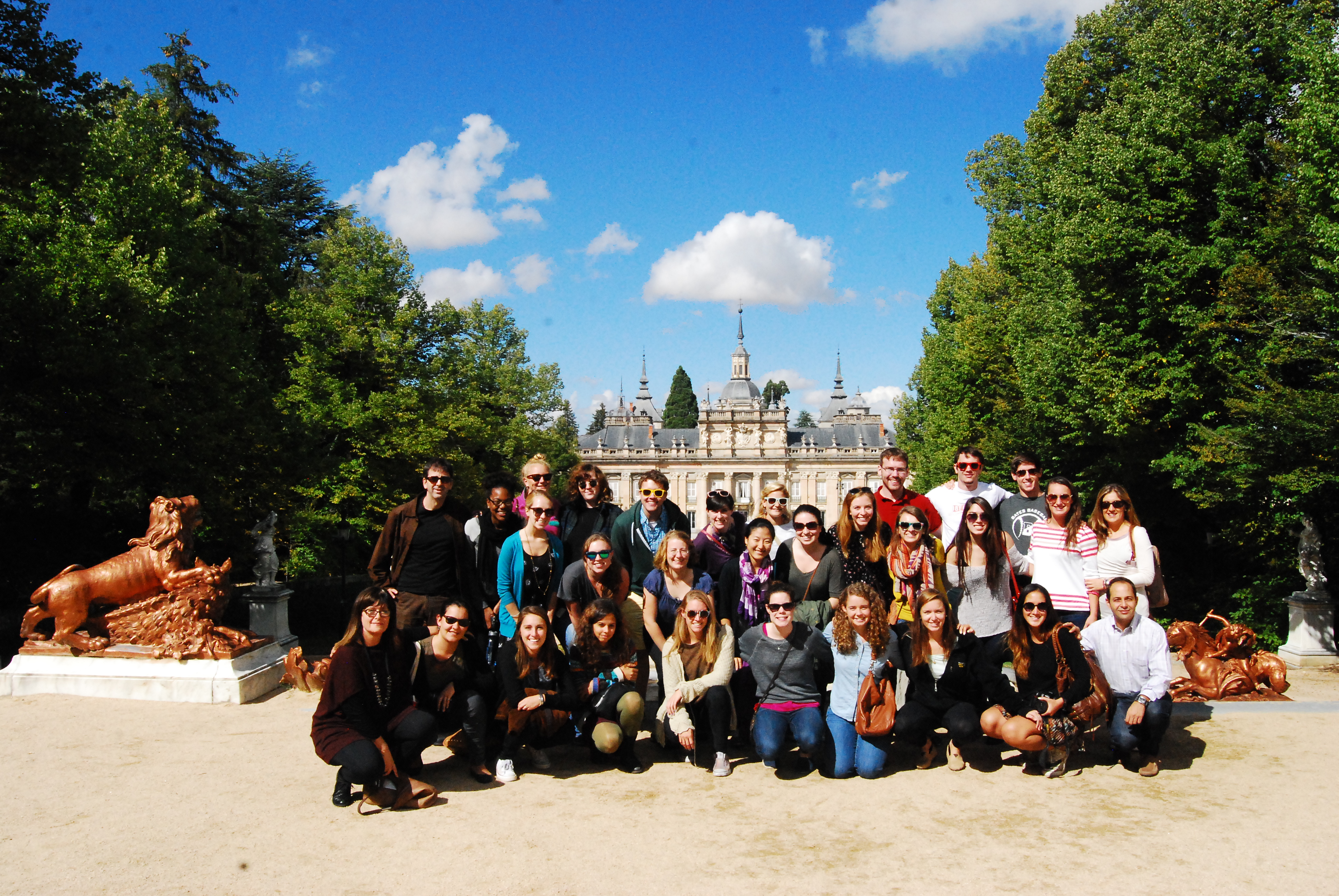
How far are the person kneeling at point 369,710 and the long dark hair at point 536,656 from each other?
0.70 meters

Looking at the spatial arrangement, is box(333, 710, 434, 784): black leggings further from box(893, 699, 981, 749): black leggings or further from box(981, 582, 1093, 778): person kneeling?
box(981, 582, 1093, 778): person kneeling

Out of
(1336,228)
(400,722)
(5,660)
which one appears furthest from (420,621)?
(1336,228)

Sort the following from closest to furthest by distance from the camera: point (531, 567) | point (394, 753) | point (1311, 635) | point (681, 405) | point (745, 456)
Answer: point (394, 753)
point (531, 567)
point (1311, 635)
point (745, 456)
point (681, 405)

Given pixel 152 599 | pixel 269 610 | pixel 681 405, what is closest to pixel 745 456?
pixel 681 405

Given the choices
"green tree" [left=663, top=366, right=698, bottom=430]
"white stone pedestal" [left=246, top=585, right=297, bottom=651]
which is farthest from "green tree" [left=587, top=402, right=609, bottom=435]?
"white stone pedestal" [left=246, top=585, right=297, bottom=651]

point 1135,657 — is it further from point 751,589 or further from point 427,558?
point 427,558

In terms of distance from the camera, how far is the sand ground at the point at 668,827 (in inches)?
168

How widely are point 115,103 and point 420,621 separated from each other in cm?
1835

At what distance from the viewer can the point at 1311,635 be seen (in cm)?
1040

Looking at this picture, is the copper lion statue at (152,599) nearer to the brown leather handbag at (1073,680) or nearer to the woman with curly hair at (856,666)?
the woman with curly hair at (856,666)

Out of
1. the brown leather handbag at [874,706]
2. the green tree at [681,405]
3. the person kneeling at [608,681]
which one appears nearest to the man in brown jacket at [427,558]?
the person kneeling at [608,681]

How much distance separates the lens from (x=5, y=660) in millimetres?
10250

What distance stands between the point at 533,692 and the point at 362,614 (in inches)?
49.9

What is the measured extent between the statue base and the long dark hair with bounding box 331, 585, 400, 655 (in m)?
3.34
